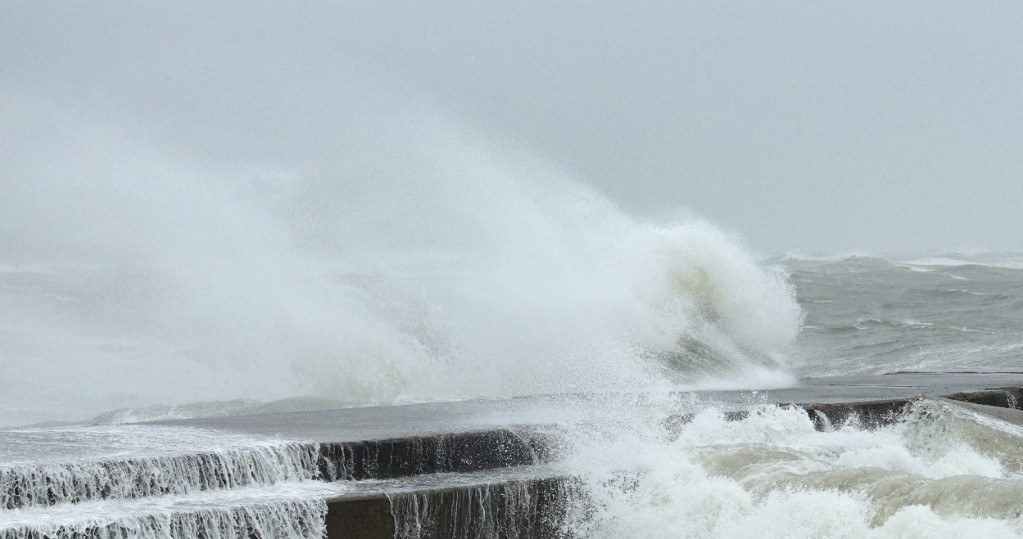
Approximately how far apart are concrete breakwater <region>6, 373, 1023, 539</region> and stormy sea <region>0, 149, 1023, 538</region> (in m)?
0.02

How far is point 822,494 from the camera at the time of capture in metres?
5.27

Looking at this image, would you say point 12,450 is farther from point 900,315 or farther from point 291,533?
point 900,315

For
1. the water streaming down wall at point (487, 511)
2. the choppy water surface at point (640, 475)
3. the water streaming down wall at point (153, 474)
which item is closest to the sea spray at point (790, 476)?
the choppy water surface at point (640, 475)

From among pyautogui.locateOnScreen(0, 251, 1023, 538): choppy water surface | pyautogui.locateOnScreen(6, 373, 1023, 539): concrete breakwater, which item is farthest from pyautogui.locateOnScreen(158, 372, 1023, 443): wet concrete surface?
pyautogui.locateOnScreen(0, 251, 1023, 538): choppy water surface

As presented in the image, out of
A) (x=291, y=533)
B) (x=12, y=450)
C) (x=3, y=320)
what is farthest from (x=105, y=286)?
(x=291, y=533)

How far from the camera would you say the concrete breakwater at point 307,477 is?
5121mm

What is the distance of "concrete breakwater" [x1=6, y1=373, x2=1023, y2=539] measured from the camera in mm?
5121

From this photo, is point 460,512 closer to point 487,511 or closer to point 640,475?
point 487,511

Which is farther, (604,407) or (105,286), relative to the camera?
(105,286)

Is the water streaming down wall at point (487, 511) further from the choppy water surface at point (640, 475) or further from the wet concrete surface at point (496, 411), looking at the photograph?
the wet concrete surface at point (496, 411)

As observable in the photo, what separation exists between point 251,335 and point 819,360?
25.7 ft

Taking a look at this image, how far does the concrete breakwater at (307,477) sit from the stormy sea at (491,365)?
0.07 feet

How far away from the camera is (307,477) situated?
6.01 m

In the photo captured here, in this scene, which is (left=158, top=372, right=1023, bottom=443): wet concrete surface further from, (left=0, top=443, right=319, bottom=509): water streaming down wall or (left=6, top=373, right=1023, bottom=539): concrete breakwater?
(left=0, top=443, right=319, bottom=509): water streaming down wall
